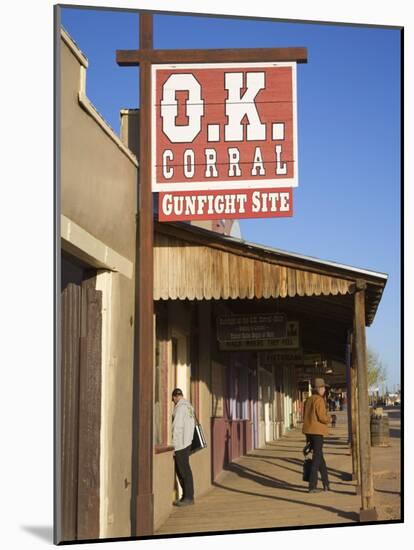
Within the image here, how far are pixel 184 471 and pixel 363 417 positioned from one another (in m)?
2.56

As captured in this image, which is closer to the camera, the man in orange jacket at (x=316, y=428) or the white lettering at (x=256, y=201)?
the white lettering at (x=256, y=201)

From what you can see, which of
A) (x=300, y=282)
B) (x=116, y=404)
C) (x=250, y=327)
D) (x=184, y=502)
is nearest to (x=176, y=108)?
(x=300, y=282)

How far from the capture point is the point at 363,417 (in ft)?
40.7

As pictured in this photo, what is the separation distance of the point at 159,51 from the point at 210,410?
7819mm

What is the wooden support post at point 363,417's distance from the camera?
1214 centimetres

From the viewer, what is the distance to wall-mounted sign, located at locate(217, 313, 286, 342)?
1527 cm

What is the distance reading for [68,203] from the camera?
9430 millimetres

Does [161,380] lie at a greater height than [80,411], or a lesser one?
greater

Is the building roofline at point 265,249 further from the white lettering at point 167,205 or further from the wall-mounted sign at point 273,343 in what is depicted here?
the wall-mounted sign at point 273,343

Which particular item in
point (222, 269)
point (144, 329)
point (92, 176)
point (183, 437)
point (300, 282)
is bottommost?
point (183, 437)

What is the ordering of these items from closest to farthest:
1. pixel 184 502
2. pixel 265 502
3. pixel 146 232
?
1. pixel 146 232
2. pixel 184 502
3. pixel 265 502

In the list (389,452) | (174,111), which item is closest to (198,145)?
(174,111)

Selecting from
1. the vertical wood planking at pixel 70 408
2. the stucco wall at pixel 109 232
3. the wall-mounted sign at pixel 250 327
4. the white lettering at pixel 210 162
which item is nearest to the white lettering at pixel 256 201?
the white lettering at pixel 210 162

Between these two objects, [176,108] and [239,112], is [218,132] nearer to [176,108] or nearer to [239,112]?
[239,112]
